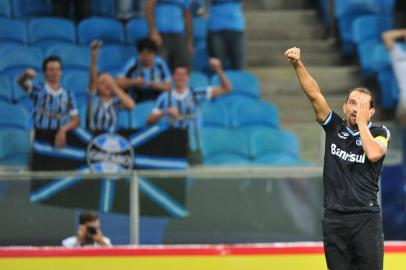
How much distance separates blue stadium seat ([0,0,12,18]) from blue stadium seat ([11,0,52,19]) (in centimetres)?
9

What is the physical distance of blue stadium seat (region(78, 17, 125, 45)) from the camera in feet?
38.9

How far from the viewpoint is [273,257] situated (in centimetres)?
665

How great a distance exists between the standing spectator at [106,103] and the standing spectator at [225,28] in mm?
1682

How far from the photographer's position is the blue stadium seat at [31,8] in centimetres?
1210

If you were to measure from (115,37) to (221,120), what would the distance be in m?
1.93

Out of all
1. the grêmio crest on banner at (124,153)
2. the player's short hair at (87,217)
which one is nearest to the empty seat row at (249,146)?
the grêmio crest on banner at (124,153)

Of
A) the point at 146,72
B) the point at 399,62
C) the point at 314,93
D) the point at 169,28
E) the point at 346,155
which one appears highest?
the point at 169,28

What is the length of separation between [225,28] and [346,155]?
5495mm

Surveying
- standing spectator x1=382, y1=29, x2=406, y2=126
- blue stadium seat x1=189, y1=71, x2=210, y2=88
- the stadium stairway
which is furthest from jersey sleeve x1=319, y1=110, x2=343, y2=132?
blue stadium seat x1=189, y1=71, x2=210, y2=88

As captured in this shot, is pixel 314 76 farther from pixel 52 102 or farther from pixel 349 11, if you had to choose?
Answer: pixel 52 102

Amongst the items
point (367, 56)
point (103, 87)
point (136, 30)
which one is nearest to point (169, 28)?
point (136, 30)

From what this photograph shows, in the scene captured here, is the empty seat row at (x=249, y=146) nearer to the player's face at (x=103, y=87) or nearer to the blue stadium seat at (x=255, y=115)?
the blue stadium seat at (x=255, y=115)

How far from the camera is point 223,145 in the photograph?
10539mm

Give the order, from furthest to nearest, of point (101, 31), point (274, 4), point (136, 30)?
point (274, 4), point (101, 31), point (136, 30)
